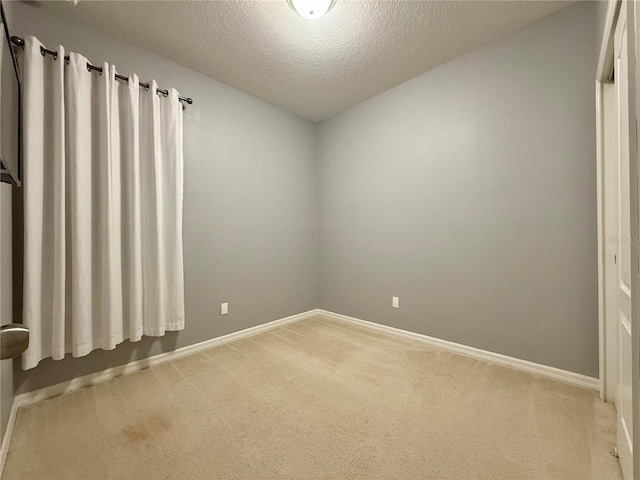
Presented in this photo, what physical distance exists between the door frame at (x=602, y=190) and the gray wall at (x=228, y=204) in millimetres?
2679

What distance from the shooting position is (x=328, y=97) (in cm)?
306

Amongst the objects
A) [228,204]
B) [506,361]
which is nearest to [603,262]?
[506,361]

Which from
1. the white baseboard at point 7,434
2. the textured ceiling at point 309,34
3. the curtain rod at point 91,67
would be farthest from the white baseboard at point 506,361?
the curtain rod at point 91,67

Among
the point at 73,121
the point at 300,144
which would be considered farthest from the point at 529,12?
the point at 73,121

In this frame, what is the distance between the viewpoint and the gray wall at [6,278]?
4.48ft

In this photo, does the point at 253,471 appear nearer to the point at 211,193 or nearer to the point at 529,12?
the point at 211,193

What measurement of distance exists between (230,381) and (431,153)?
8.51ft

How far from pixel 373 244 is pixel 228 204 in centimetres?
162

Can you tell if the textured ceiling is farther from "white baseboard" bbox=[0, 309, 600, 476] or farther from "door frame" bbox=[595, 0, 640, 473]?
"white baseboard" bbox=[0, 309, 600, 476]

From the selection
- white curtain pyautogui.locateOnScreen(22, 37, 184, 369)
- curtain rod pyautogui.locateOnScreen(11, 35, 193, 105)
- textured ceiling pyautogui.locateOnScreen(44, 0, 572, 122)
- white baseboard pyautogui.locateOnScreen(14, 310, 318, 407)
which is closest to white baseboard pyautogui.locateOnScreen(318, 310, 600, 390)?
white baseboard pyautogui.locateOnScreen(14, 310, 318, 407)

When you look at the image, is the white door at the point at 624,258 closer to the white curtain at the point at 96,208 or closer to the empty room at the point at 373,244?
the empty room at the point at 373,244

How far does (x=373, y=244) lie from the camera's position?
309cm

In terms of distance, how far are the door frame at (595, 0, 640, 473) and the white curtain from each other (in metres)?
2.59

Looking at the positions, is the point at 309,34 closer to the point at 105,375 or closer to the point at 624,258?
the point at 624,258
